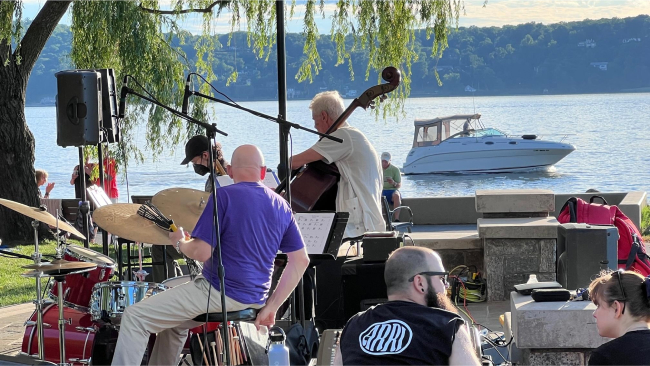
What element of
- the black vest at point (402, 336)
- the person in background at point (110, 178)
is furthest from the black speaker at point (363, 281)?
the person in background at point (110, 178)

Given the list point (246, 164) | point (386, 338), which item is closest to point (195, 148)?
point (246, 164)

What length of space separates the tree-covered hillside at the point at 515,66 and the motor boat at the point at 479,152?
3.93 metres

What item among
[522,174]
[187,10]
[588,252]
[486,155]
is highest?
[187,10]

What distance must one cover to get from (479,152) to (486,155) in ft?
1.34

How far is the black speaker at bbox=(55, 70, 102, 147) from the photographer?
650cm

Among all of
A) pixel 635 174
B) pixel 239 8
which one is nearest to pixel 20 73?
pixel 239 8

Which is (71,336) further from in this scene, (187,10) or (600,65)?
(600,65)

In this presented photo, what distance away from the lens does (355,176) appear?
6.18 metres

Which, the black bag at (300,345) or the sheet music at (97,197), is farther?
the sheet music at (97,197)

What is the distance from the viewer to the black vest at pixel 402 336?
10.3 feet

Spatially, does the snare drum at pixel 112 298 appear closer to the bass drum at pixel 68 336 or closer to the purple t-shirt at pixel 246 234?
the bass drum at pixel 68 336

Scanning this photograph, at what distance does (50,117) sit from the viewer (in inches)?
5182

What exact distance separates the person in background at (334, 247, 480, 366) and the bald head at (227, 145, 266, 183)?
1.36 metres

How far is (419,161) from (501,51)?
19168 mm
